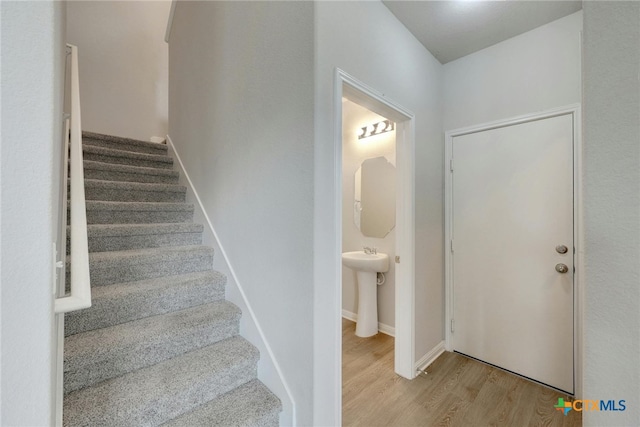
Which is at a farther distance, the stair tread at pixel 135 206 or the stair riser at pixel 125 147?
the stair riser at pixel 125 147

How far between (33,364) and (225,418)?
1002mm

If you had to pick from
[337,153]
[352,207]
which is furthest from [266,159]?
[352,207]

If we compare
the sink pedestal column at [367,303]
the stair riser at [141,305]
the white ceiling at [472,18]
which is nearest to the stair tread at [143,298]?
the stair riser at [141,305]

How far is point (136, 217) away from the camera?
2115 millimetres

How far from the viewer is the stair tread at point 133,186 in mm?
2053

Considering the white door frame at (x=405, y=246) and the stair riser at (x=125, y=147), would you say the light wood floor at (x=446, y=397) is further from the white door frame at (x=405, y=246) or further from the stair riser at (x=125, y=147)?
the stair riser at (x=125, y=147)

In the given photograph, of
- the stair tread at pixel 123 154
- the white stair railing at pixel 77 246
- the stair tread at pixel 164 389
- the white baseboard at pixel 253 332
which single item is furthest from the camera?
the stair tread at pixel 123 154

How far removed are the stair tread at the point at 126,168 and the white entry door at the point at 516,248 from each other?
279 cm

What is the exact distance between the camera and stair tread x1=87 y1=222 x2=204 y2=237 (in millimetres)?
1778

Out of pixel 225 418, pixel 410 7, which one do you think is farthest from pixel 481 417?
pixel 410 7

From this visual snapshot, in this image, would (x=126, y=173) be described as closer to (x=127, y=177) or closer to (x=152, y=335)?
(x=127, y=177)

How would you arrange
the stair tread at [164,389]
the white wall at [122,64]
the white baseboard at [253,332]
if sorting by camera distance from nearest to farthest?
the stair tread at [164,389]
the white baseboard at [253,332]
the white wall at [122,64]

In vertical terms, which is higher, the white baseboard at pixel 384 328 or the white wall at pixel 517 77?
the white wall at pixel 517 77

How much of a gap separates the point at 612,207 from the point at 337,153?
99 cm
